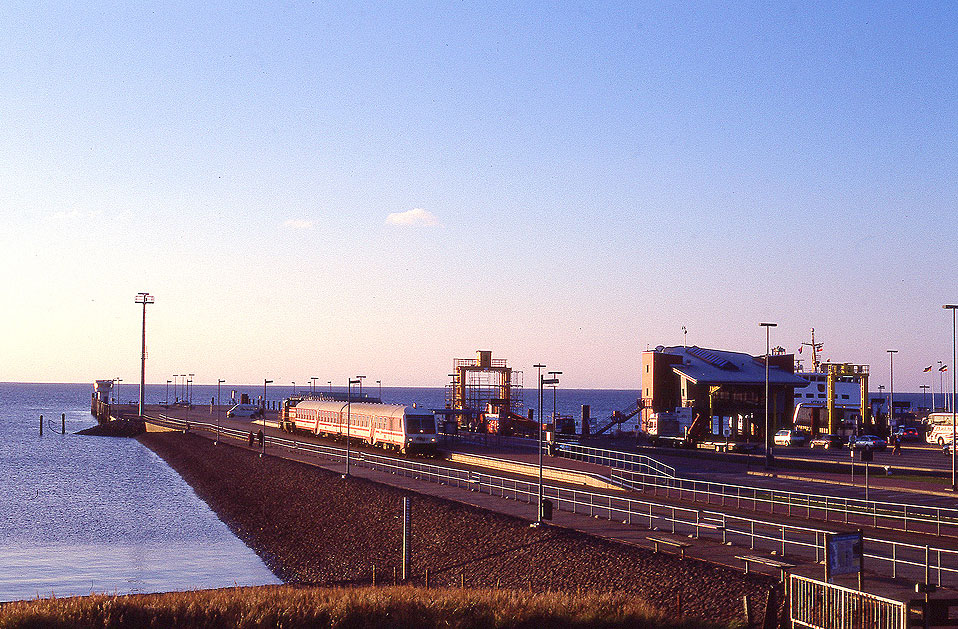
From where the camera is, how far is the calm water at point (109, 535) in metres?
37.6

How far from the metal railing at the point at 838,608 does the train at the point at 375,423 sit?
130 ft

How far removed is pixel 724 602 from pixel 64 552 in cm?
3260

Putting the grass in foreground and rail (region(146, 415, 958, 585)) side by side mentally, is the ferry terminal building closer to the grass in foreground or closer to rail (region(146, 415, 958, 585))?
rail (region(146, 415, 958, 585))

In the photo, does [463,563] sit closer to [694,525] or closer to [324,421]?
[694,525]

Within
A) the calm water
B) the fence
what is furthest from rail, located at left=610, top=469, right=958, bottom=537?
the calm water

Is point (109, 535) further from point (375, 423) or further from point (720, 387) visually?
point (720, 387)

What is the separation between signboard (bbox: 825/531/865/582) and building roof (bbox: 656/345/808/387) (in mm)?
71449

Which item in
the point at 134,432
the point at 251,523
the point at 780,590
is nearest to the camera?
the point at 780,590

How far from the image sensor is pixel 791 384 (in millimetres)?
91625

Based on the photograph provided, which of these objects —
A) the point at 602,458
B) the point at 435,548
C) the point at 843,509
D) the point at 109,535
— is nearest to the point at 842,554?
the point at 843,509

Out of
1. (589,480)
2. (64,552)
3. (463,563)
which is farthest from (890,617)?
(64,552)

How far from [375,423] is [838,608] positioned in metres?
58.8

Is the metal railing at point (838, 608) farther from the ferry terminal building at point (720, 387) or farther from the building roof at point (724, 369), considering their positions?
the building roof at point (724, 369)

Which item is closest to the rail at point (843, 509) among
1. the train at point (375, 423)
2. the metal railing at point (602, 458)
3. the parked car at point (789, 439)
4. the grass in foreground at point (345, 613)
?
the metal railing at point (602, 458)
